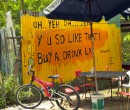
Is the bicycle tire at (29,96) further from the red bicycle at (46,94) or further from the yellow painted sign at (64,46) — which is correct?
the yellow painted sign at (64,46)

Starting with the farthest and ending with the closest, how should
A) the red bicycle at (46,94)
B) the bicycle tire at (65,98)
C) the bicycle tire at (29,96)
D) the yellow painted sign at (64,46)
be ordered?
1. the yellow painted sign at (64,46)
2. the bicycle tire at (29,96)
3. the red bicycle at (46,94)
4. the bicycle tire at (65,98)

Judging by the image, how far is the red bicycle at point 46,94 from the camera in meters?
8.86

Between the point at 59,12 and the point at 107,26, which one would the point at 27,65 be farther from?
the point at 107,26

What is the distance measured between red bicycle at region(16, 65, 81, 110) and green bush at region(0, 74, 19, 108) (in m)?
0.26

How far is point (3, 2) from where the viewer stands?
19.6 metres

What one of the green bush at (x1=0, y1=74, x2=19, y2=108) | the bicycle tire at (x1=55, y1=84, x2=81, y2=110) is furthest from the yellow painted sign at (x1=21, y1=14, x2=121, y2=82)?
the bicycle tire at (x1=55, y1=84, x2=81, y2=110)

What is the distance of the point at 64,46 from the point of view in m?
11.2

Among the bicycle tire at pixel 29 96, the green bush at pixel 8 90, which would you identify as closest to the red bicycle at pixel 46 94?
the bicycle tire at pixel 29 96

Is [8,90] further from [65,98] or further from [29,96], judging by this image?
[65,98]

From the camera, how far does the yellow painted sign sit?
1012 cm

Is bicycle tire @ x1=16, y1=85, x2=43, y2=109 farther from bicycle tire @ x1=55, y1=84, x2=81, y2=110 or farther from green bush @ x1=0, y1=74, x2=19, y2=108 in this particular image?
bicycle tire @ x1=55, y1=84, x2=81, y2=110

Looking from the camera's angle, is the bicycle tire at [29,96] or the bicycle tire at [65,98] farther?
the bicycle tire at [29,96]

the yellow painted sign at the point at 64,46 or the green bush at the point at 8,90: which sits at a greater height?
the yellow painted sign at the point at 64,46

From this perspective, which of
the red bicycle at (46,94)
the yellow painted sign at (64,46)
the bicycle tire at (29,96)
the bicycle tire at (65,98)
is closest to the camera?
the bicycle tire at (65,98)
